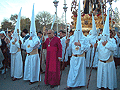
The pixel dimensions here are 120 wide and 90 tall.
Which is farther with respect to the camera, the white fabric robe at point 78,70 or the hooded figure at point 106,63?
the white fabric robe at point 78,70

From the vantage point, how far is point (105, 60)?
14.1ft

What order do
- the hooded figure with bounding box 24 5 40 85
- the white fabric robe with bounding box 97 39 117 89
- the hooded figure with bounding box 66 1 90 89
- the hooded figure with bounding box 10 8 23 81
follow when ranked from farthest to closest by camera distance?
the hooded figure with bounding box 10 8 23 81 < the hooded figure with bounding box 24 5 40 85 < the hooded figure with bounding box 66 1 90 89 < the white fabric robe with bounding box 97 39 117 89

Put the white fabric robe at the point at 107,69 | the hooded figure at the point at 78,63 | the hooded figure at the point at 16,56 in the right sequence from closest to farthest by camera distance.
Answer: the white fabric robe at the point at 107,69, the hooded figure at the point at 78,63, the hooded figure at the point at 16,56

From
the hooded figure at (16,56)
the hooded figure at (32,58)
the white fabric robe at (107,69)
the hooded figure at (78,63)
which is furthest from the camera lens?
the hooded figure at (16,56)

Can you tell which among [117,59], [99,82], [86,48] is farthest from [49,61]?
[117,59]

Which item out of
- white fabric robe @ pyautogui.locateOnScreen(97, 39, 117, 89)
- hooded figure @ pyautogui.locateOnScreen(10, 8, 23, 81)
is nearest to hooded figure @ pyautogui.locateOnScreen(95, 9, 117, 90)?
white fabric robe @ pyautogui.locateOnScreen(97, 39, 117, 89)

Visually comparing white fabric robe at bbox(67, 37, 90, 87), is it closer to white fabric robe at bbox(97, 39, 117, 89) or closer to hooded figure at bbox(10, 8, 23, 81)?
white fabric robe at bbox(97, 39, 117, 89)

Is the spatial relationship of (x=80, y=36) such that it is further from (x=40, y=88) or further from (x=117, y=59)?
(x=117, y=59)

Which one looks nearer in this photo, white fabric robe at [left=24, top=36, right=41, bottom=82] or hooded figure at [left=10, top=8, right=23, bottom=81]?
white fabric robe at [left=24, top=36, right=41, bottom=82]

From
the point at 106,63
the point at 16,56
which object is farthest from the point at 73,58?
the point at 16,56

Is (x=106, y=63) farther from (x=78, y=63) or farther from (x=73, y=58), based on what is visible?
(x=73, y=58)

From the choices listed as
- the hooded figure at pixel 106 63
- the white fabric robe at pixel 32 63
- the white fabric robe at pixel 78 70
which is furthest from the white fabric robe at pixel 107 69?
the white fabric robe at pixel 32 63

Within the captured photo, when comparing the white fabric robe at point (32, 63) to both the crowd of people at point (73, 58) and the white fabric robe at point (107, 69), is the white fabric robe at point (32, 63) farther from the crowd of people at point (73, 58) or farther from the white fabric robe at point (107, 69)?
the white fabric robe at point (107, 69)

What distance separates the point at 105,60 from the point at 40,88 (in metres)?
2.42
